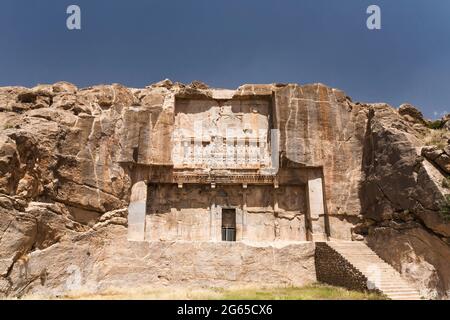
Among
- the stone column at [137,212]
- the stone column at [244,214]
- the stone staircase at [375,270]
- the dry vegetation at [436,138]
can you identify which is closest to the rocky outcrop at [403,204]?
the dry vegetation at [436,138]

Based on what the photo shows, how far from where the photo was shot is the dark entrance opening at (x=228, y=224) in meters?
23.3

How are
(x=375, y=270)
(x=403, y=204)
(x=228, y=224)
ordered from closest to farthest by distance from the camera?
(x=375, y=270), (x=403, y=204), (x=228, y=224)

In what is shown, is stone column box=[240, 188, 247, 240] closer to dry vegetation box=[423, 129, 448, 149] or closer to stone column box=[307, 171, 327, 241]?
stone column box=[307, 171, 327, 241]

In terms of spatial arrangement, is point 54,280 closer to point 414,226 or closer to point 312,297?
point 312,297

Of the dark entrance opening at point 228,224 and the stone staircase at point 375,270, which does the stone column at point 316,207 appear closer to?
the stone staircase at point 375,270

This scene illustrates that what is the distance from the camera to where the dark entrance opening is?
23281mm

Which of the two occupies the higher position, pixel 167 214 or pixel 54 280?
pixel 167 214

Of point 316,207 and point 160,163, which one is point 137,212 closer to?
point 160,163

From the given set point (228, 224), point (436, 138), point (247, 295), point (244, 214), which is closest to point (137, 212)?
point (228, 224)

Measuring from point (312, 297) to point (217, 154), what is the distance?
432 inches

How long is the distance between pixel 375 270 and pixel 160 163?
12112 millimetres

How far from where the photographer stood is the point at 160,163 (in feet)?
74.8
